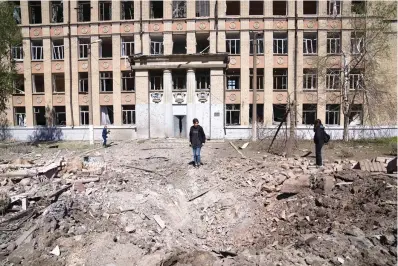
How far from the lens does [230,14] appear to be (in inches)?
974

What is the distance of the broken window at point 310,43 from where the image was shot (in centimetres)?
2414

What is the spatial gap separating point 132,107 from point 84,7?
11.2m

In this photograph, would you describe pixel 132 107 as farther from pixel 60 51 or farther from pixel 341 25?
pixel 341 25

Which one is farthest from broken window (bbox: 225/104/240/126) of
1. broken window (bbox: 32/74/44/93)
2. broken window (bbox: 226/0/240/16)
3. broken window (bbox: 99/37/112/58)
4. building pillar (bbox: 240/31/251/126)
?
broken window (bbox: 32/74/44/93)

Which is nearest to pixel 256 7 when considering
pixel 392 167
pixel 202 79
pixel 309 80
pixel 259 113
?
pixel 309 80

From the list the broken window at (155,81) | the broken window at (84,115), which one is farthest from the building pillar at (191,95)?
the broken window at (84,115)

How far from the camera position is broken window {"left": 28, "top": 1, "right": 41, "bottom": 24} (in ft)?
84.3

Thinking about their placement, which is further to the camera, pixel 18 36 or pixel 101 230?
pixel 18 36

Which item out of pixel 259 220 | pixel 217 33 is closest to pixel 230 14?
pixel 217 33

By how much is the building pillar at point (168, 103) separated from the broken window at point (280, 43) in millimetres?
10311

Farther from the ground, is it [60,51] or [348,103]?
[60,51]

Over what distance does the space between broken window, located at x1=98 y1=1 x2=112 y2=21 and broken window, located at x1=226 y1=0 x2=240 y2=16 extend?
11527 millimetres

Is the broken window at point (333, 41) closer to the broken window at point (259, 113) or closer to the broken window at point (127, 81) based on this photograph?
the broken window at point (259, 113)

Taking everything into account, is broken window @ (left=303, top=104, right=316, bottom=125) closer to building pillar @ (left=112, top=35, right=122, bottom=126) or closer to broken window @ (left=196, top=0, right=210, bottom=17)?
broken window @ (left=196, top=0, right=210, bottom=17)
